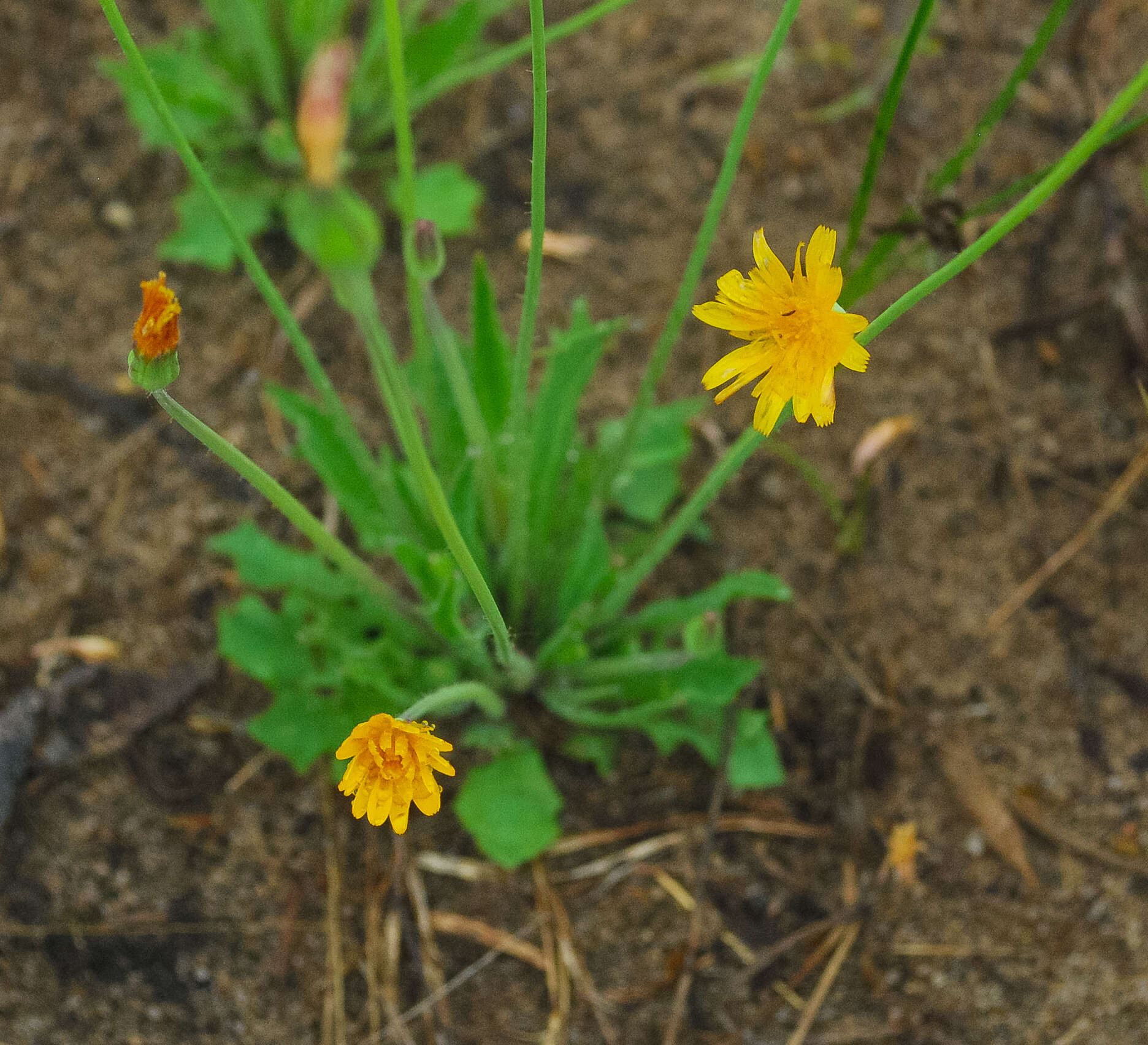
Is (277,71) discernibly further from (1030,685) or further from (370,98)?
(1030,685)

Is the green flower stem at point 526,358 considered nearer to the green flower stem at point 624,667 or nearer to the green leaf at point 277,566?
the green flower stem at point 624,667

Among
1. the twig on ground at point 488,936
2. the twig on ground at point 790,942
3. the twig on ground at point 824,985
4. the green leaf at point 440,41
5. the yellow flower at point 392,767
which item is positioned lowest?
the twig on ground at point 824,985

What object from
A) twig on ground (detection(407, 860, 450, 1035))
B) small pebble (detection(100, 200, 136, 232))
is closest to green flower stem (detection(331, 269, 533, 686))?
twig on ground (detection(407, 860, 450, 1035))

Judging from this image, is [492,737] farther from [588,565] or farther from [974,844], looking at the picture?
[974,844]

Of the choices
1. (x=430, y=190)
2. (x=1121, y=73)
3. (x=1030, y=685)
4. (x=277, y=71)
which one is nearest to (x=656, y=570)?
Result: (x=1030, y=685)

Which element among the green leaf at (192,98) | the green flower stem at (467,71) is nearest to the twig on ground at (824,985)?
the green flower stem at (467,71)

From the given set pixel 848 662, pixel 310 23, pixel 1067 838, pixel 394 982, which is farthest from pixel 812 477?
pixel 310 23

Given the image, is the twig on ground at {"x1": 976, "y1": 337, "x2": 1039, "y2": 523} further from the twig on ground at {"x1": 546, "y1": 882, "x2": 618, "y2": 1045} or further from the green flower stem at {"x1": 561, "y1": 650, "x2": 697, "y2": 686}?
the twig on ground at {"x1": 546, "y1": 882, "x2": 618, "y2": 1045}
